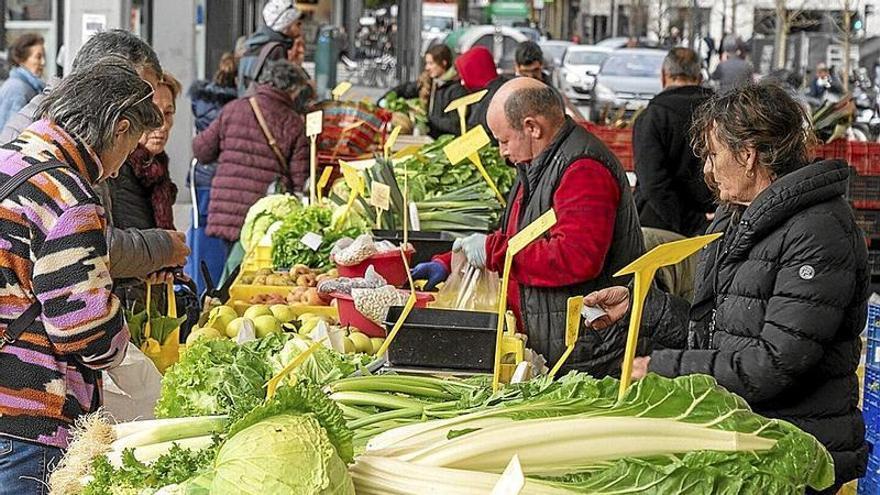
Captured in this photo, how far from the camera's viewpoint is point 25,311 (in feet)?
10.7

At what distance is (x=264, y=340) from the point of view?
3902 millimetres

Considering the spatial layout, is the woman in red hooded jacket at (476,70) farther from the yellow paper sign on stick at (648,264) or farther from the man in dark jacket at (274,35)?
the yellow paper sign on stick at (648,264)

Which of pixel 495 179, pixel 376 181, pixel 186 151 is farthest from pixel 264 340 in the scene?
pixel 186 151

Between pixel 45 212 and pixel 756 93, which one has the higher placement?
pixel 756 93

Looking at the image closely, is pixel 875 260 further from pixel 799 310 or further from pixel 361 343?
pixel 799 310

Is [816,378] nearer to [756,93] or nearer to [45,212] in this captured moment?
[756,93]

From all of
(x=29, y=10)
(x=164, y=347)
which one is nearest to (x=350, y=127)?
(x=164, y=347)

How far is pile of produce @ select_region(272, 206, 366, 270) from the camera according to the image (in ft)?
21.2

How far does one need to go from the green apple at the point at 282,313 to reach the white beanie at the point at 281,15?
546cm

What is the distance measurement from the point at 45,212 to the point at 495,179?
468 centimetres

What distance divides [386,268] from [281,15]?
501 cm

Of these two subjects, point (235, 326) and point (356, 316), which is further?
point (356, 316)

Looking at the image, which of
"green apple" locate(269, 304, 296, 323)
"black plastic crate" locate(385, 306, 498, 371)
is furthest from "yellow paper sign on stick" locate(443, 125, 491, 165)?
"black plastic crate" locate(385, 306, 498, 371)

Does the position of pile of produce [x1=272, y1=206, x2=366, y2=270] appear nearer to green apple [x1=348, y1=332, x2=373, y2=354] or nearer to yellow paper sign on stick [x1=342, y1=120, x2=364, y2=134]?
green apple [x1=348, y1=332, x2=373, y2=354]
